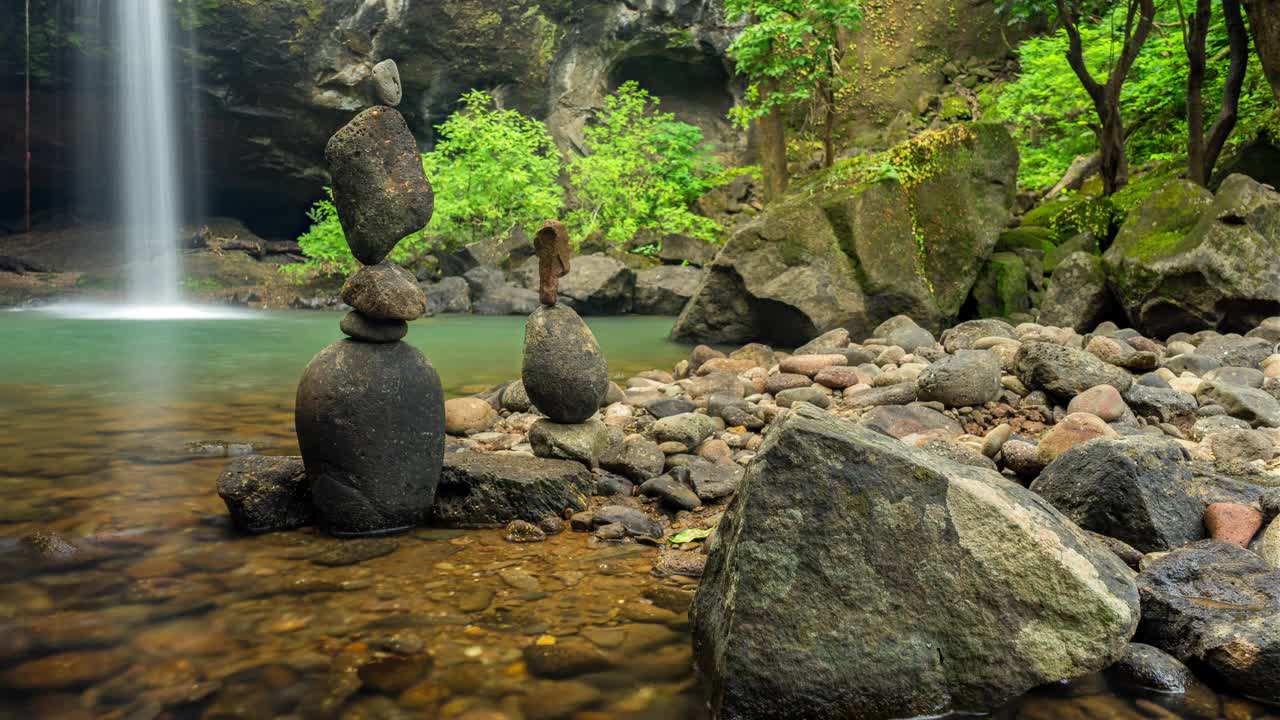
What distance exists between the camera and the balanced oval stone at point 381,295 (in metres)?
4.28

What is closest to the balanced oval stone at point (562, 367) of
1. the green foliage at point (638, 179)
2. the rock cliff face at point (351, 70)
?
the green foliage at point (638, 179)

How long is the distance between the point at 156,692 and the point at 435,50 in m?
25.5

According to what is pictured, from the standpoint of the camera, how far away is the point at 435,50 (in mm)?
25562

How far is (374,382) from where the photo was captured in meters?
4.19

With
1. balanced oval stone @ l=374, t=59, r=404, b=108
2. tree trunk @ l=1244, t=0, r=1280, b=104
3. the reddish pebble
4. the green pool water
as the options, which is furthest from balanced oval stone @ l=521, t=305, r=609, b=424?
tree trunk @ l=1244, t=0, r=1280, b=104

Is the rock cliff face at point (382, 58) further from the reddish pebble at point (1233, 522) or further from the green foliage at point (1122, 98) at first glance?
the reddish pebble at point (1233, 522)

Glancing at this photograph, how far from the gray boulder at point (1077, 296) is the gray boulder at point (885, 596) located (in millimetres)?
8621

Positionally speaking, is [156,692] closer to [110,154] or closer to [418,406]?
[418,406]

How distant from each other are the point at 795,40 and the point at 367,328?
11807 millimetres

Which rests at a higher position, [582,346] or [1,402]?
[582,346]

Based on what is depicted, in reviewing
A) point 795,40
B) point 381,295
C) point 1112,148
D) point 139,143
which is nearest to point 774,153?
point 795,40

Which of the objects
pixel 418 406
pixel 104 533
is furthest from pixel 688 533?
pixel 104 533

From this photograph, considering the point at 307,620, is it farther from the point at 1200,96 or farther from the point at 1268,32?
the point at 1200,96

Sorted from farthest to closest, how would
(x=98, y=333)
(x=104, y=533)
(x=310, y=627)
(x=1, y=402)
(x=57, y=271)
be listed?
(x=57, y=271) → (x=98, y=333) → (x=1, y=402) → (x=104, y=533) → (x=310, y=627)
